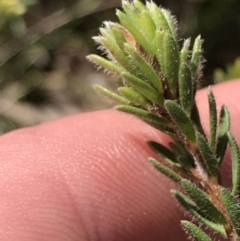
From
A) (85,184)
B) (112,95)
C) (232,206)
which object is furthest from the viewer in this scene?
(85,184)

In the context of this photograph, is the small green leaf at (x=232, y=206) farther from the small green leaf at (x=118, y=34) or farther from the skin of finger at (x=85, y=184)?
the skin of finger at (x=85, y=184)

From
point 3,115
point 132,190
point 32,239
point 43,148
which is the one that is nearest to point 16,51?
point 3,115

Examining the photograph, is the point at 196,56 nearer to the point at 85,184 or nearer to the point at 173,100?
the point at 173,100

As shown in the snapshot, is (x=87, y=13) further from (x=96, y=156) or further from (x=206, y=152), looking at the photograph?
(x=206, y=152)

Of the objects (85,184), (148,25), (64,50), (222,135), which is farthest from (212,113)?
(64,50)

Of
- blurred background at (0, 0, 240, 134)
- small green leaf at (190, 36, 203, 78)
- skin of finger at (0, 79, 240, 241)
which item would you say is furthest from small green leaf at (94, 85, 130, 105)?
blurred background at (0, 0, 240, 134)

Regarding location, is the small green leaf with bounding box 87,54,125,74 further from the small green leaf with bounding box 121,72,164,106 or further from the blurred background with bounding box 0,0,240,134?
the blurred background with bounding box 0,0,240,134

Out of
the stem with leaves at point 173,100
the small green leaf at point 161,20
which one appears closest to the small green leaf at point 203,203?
the stem with leaves at point 173,100
